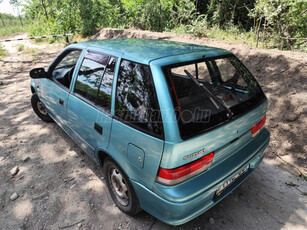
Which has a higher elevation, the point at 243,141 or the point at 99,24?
the point at 99,24

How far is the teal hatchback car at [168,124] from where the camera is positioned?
1614mm

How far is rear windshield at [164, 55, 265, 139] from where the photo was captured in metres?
1.66

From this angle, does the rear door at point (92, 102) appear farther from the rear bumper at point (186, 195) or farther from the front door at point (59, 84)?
the rear bumper at point (186, 195)

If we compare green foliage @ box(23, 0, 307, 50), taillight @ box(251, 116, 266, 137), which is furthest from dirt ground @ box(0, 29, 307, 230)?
green foliage @ box(23, 0, 307, 50)

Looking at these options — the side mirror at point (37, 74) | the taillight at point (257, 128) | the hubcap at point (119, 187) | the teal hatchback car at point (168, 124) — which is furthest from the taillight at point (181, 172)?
the side mirror at point (37, 74)

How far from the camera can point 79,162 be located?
3.16m

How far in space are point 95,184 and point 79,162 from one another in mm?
585

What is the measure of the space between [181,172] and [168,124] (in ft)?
1.31

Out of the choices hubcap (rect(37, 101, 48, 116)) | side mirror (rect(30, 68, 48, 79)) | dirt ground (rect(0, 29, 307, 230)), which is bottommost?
dirt ground (rect(0, 29, 307, 230))

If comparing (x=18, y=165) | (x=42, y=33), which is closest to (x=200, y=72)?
(x=18, y=165)

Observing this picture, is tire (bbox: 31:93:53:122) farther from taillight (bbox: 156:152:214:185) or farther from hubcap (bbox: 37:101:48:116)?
taillight (bbox: 156:152:214:185)

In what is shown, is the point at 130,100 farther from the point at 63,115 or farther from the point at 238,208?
the point at 238,208

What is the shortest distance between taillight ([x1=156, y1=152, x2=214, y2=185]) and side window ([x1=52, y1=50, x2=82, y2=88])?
1.96 meters

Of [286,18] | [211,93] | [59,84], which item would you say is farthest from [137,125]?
[286,18]
